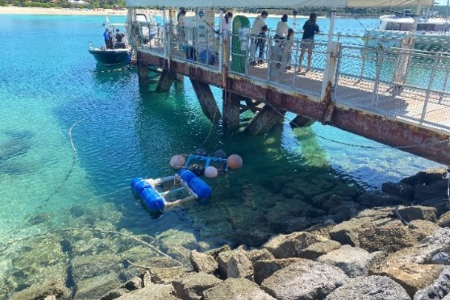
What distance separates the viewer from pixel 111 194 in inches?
492

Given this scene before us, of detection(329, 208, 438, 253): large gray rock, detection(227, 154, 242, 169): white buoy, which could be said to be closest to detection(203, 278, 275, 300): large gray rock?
detection(329, 208, 438, 253): large gray rock

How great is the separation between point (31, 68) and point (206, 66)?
24.0 meters

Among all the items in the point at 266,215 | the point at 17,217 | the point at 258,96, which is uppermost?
the point at 258,96

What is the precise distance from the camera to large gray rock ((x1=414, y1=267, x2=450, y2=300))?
17.3 ft

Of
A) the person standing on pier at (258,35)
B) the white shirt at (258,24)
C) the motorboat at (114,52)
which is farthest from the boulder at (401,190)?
the motorboat at (114,52)

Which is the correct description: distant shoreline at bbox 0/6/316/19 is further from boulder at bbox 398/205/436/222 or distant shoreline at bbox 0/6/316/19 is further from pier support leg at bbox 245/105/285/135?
boulder at bbox 398/205/436/222

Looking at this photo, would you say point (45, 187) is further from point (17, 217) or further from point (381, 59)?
point (381, 59)

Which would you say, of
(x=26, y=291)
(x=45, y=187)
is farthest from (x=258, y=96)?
(x=26, y=291)

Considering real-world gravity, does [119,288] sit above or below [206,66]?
below

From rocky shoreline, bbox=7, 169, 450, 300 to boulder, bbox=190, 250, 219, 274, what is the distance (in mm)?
22

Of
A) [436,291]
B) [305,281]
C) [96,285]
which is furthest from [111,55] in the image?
[436,291]

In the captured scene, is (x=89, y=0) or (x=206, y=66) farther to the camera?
(x=89, y=0)

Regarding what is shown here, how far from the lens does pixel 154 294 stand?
6.82 meters

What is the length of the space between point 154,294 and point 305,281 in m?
2.72
